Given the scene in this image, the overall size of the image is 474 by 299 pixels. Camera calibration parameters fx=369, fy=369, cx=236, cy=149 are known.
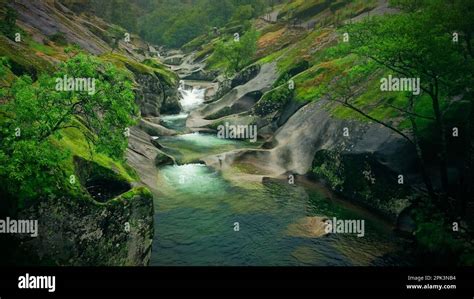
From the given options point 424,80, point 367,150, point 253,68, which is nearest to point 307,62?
point 253,68

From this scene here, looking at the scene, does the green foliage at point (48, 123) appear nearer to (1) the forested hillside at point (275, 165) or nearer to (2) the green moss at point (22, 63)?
(1) the forested hillside at point (275, 165)

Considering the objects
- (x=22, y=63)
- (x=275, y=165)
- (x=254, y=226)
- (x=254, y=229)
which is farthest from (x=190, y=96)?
(x=254, y=229)

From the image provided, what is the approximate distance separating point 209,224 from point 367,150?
14290 mm

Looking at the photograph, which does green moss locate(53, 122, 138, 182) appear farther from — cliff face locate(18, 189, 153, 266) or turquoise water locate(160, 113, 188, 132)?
turquoise water locate(160, 113, 188, 132)

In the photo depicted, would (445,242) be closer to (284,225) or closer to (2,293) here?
(284,225)

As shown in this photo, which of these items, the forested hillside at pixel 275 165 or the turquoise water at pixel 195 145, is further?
the turquoise water at pixel 195 145

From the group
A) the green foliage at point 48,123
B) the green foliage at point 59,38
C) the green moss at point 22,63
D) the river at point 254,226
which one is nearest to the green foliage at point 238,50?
the green foliage at point 59,38

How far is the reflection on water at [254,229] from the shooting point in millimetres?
22797

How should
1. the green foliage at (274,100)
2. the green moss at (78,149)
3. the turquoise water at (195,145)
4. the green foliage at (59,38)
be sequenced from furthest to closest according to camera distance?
the green foliage at (59,38)
the green foliage at (274,100)
the turquoise water at (195,145)
the green moss at (78,149)

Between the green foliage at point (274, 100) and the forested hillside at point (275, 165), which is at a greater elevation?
the green foliage at point (274, 100)

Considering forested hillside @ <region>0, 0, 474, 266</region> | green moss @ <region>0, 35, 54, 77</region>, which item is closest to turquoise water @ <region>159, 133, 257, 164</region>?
forested hillside @ <region>0, 0, 474, 266</region>

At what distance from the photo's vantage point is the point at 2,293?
13.9 metres

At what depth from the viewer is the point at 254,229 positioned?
26.7 meters

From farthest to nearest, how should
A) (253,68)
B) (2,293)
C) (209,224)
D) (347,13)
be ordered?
(347,13), (253,68), (209,224), (2,293)
